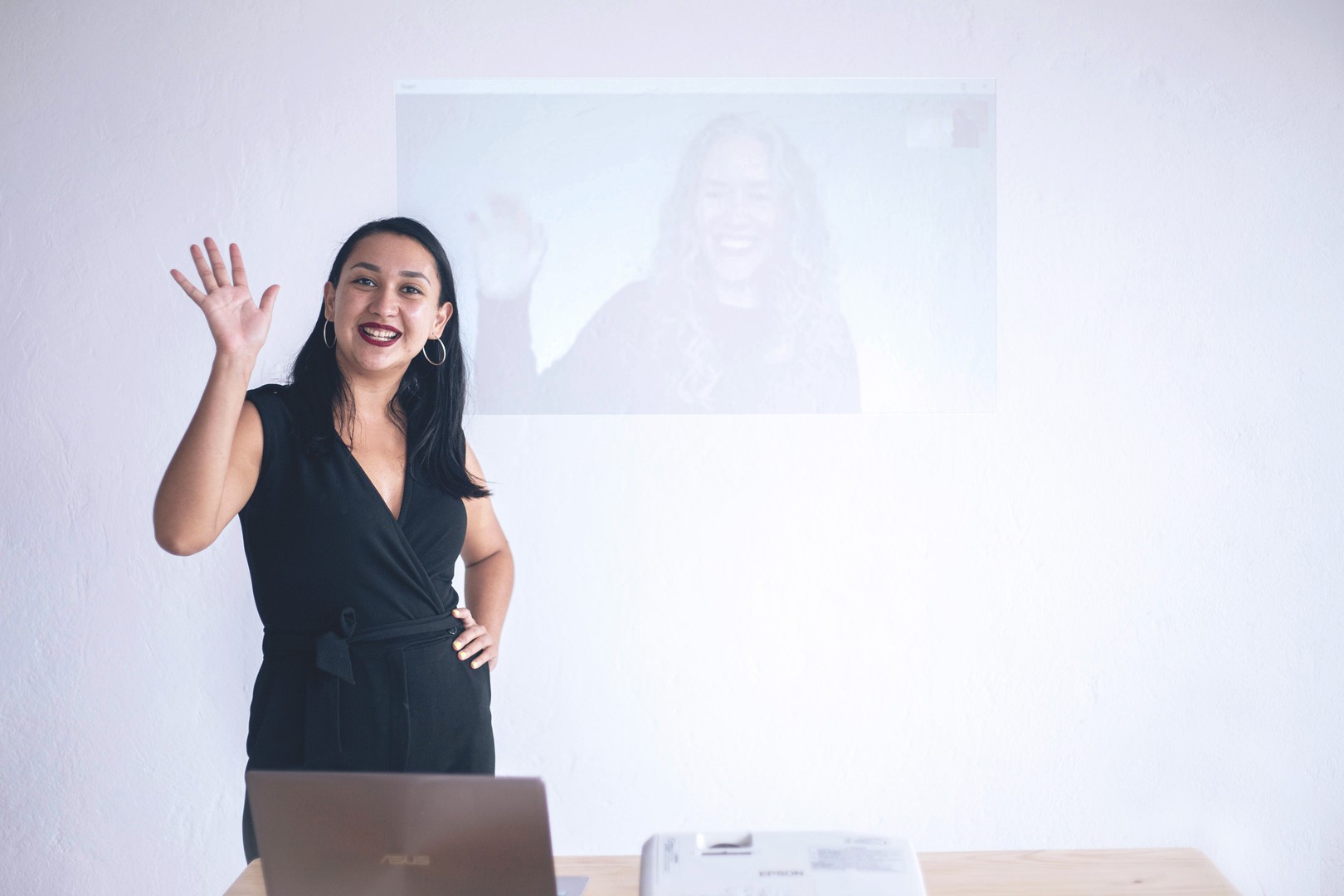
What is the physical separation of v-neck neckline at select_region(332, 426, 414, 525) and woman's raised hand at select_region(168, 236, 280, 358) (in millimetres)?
239

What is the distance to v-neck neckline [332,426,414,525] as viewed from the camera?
165 cm

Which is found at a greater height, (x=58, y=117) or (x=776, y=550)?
(x=58, y=117)

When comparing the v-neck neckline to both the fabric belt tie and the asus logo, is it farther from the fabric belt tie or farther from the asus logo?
the asus logo

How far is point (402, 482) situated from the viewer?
1.78 m

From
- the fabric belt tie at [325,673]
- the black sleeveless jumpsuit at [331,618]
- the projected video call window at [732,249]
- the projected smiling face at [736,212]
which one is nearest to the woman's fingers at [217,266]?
the black sleeveless jumpsuit at [331,618]

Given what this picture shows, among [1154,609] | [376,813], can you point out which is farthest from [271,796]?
[1154,609]

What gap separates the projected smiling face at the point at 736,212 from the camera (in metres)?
2.43

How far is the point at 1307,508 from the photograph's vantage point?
2.48m

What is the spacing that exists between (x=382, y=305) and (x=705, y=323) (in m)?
0.96

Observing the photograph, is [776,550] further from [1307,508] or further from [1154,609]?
[1307,508]

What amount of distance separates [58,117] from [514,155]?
1.16 m

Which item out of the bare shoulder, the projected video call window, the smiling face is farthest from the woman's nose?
the projected video call window

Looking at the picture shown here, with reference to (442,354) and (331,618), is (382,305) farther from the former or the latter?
(331,618)

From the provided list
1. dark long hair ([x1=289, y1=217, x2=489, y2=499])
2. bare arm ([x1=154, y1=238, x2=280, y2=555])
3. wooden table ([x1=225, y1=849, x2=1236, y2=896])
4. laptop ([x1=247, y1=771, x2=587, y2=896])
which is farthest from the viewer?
dark long hair ([x1=289, y1=217, x2=489, y2=499])
